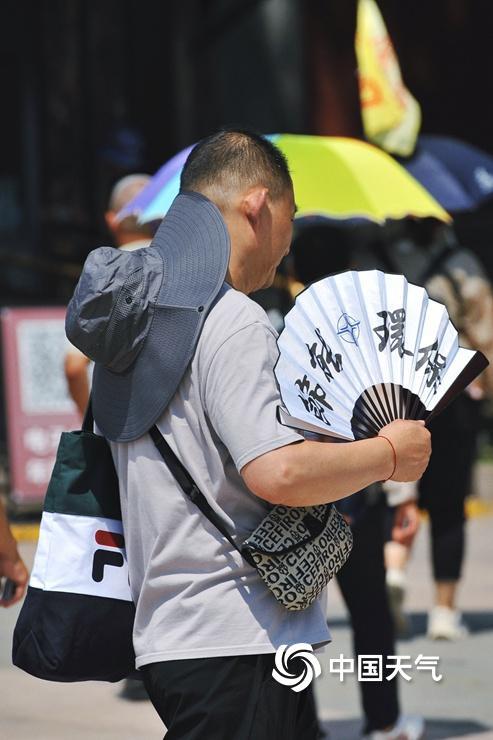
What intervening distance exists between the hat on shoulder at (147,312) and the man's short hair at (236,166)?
6 centimetres

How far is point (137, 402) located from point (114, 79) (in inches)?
493

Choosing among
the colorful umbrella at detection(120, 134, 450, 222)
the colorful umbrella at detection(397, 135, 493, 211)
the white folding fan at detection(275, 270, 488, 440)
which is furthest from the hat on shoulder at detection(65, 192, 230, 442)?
the colorful umbrella at detection(397, 135, 493, 211)

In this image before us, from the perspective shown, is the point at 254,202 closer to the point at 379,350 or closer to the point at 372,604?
the point at 379,350

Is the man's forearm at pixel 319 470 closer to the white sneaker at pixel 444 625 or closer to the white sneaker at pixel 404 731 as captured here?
the white sneaker at pixel 404 731

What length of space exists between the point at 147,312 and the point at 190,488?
344 mm

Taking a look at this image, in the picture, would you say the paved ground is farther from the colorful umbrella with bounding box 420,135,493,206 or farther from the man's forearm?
the man's forearm

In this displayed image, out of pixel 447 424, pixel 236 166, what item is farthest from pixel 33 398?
pixel 236 166

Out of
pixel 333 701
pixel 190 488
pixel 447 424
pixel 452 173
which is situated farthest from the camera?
pixel 452 173

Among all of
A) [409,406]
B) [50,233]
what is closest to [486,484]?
[50,233]

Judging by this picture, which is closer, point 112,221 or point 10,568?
point 10,568

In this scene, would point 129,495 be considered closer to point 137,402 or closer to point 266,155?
point 137,402

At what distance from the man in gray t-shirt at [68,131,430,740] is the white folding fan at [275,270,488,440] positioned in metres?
0.05

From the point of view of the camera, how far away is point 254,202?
2.96m

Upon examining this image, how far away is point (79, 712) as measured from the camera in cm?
589
